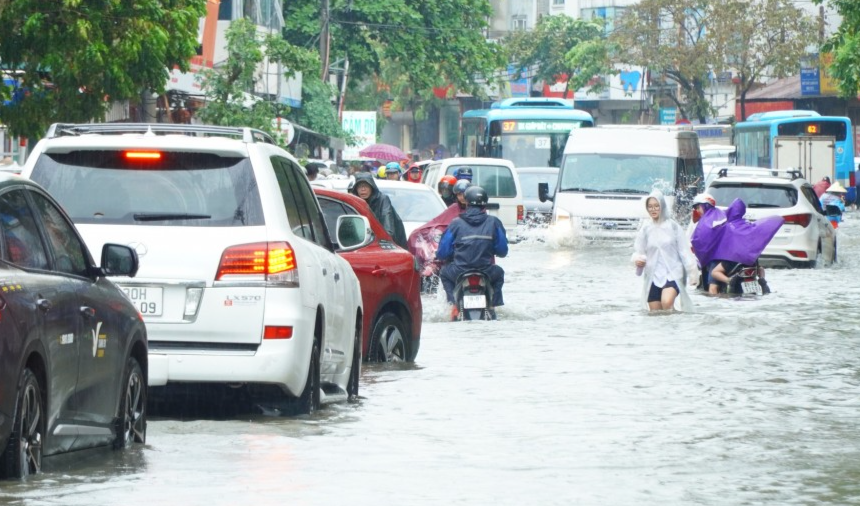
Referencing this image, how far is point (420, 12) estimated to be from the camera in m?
58.9

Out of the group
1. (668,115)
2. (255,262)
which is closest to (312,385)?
(255,262)

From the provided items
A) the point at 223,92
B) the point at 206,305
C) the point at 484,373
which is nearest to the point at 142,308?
the point at 206,305

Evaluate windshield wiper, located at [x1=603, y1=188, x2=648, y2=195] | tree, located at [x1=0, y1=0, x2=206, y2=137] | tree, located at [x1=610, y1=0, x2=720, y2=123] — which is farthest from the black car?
tree, located at [x1=610, y1=0, x2=720, y2=123]

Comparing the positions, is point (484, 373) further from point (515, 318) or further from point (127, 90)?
A: point (127, 90)

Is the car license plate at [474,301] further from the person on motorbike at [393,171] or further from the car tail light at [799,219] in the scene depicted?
the person on motorbike at [393,171]

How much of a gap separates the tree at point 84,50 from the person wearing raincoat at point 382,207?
2.82m

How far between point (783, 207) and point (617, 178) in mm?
6477

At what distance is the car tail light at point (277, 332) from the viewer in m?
9.66

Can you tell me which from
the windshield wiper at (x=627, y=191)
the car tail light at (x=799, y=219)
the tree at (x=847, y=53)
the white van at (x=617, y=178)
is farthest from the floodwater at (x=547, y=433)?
the tree at (x=847, y=53)

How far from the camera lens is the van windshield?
3491 cm

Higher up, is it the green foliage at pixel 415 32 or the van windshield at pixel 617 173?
the green foliage at pixel 415 32

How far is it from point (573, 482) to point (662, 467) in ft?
2.53

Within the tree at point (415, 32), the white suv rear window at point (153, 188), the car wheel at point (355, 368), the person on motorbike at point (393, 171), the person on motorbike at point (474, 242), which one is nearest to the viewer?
the white suv rear window at point (153, 188)

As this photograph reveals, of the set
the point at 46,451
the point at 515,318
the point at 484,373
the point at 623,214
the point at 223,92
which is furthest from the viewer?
the point at 623,214
